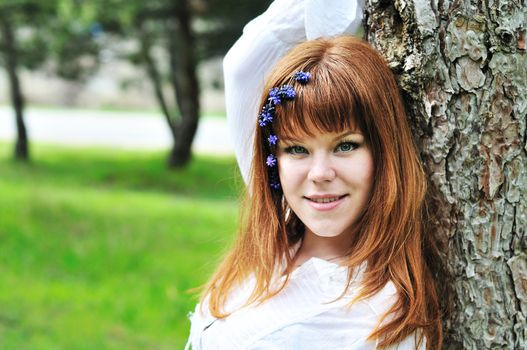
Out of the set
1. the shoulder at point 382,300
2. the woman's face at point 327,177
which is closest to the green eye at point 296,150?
the woman's face at point 327,177

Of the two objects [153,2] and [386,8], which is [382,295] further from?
[153,2]

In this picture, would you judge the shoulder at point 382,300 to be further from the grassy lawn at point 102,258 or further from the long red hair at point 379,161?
the grassy lawn at point 102,258

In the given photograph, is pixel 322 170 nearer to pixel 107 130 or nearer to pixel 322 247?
pixel 322 247

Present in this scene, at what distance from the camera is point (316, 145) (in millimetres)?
1813

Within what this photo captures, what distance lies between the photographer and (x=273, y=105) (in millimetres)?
1873

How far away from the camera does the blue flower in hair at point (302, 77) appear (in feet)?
5.94

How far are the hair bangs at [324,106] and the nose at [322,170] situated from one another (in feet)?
0.20

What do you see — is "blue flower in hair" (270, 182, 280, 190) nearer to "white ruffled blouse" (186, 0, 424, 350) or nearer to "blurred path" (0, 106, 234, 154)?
"white ruffled blouse" (186, 0, 424, 350)

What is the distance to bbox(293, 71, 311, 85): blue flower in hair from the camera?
1.81 metres

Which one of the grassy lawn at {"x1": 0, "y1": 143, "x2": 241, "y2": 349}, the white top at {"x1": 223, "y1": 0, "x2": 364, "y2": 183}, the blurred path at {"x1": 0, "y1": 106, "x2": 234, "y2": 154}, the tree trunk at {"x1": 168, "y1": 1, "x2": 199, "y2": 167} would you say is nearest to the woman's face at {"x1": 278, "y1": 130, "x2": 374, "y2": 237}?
the white top at {"x1": 223, "y1": 0, "x2": 364, "y2": 183}

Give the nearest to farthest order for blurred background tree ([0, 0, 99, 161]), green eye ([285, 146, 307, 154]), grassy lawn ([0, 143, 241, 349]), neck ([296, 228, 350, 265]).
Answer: green eye ([285, 146, 307, 154])
neck ([296, 228, 350, 265])
grassy lawn ([0, 143, 241, 349])
blurred background tree ([0, 0, 99, 161])

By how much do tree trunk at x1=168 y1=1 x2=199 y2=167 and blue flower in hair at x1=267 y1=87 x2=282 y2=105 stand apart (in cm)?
1068

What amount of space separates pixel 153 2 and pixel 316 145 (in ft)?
34.0

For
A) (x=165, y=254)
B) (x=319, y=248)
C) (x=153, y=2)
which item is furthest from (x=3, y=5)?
(x=319, y=248)
